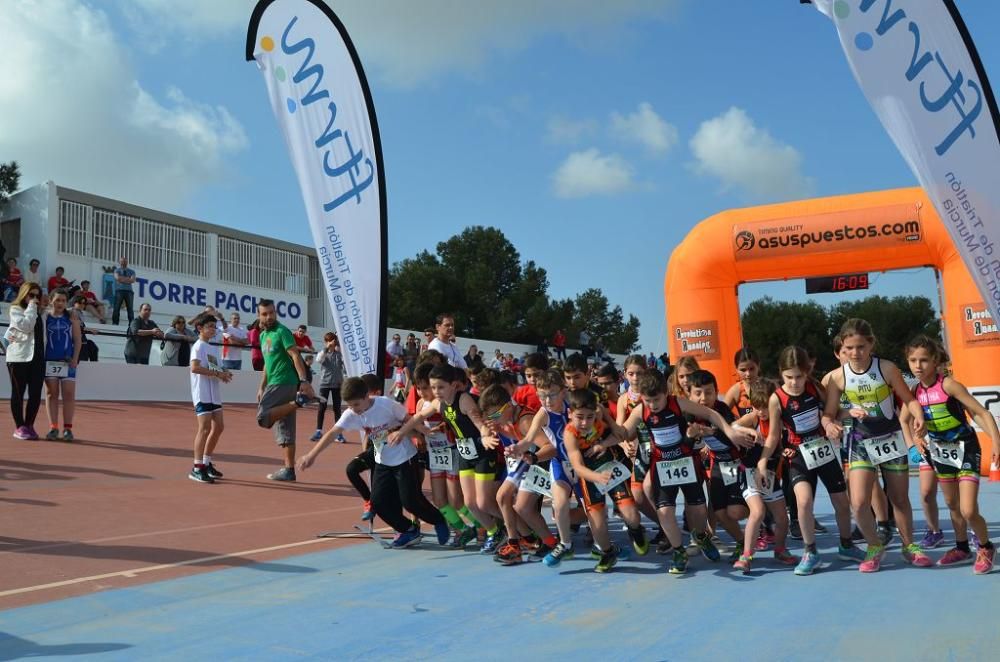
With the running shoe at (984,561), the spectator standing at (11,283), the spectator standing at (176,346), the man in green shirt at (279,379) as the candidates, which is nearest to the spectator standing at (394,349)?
the spectator standing at (176,346)

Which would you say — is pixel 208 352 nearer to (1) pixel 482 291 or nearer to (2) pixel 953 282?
(2) pixel 953 282

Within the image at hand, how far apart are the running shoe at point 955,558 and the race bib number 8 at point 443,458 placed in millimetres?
3470

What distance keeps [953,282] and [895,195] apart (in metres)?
1.57

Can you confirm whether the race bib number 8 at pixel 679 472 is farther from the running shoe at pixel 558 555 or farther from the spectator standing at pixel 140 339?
the spectator standing at pixel 140 339

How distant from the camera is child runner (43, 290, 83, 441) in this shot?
1041 centimetres

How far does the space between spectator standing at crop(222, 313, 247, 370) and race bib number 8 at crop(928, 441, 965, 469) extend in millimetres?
15249

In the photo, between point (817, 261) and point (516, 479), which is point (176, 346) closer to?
point (817, 261)

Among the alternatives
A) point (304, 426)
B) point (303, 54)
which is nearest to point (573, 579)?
point (303, 54)

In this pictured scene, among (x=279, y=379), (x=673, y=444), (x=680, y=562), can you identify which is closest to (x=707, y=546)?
(x=680, y=562)

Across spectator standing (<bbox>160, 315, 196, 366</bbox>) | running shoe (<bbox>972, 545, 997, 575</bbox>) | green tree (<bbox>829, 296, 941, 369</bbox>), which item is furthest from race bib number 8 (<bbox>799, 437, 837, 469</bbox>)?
green tree (<bbox>829, 296, 941, 369</bbox>)

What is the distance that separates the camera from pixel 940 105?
6023mm

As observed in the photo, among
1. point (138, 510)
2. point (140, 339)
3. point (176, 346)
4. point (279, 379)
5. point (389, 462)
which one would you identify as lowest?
point (138, 510)

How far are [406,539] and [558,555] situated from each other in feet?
4.47

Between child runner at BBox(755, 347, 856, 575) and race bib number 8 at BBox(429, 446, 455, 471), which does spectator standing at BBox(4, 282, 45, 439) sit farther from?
child runner at BBox(755, 347, 856, 575)
